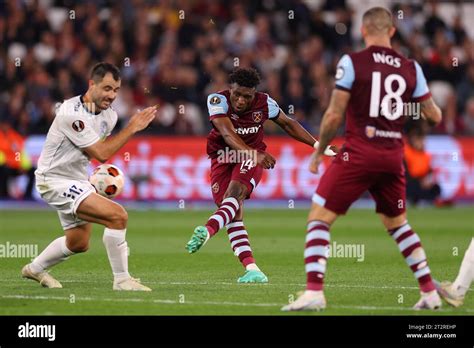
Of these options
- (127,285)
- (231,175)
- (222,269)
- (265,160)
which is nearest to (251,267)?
(231,175)

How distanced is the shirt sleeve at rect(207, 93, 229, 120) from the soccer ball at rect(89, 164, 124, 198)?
1.25 m

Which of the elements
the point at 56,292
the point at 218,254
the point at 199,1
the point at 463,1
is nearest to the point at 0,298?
the point at 56,292

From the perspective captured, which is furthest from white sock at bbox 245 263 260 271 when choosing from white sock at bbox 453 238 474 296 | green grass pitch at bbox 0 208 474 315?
white sock at bbox 453 238 474 296

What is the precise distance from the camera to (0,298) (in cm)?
979

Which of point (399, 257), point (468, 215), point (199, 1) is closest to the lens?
point (399, 257)

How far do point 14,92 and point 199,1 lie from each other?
18.1 ft

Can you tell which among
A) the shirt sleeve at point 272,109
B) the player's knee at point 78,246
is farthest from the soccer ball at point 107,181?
the shirt sleeve at point 272,109

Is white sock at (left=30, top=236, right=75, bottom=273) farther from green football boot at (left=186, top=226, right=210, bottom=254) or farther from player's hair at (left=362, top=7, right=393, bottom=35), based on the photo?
player's hair at (left=362, top=7, right=393, bottom=35)

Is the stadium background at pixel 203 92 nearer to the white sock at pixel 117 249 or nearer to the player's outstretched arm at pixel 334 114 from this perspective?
the white sock at pixel 117 249

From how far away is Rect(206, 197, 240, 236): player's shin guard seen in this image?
35.9ft

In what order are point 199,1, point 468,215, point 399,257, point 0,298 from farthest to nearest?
point 199,1 → point 468,215 → point 399,257 → point 0,298
